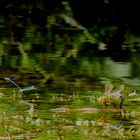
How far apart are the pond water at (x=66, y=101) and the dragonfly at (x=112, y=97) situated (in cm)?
4

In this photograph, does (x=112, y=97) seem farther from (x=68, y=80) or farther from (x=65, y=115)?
(x=68, y=80)

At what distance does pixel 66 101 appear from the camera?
12.9 ft

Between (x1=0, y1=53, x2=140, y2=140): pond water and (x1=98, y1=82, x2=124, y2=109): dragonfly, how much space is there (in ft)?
0.12

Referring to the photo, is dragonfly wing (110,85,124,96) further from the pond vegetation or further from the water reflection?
the water reflection

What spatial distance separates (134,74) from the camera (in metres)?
4.98

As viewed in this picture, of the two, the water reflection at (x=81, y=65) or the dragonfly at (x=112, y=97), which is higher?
the water reflection at (x=81, y=65)

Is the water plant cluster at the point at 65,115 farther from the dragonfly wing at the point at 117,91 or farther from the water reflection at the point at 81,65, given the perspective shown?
the water reflection at the point at 81,65

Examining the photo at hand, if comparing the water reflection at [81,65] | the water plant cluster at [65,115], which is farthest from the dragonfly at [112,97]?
the water reflection at [81,65]

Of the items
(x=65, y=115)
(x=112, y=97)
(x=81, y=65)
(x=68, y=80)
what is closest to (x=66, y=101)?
(x=112, y=97)

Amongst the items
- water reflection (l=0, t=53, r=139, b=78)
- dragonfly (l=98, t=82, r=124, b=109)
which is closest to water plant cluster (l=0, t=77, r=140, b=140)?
dragonfly (l=98, t=82, r=124, b=109)

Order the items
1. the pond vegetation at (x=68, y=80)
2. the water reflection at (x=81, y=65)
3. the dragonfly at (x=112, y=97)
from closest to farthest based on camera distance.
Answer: the pond vegetation at (x=68, y=80) < the dragonfly at (x=112, y=97) < the water reflection at (x=81, y=65)

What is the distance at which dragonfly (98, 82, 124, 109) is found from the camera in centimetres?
387

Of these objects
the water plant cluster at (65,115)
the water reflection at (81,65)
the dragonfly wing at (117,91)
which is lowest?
the water plant cluster at (65,115)

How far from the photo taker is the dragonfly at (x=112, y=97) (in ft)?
12.7
